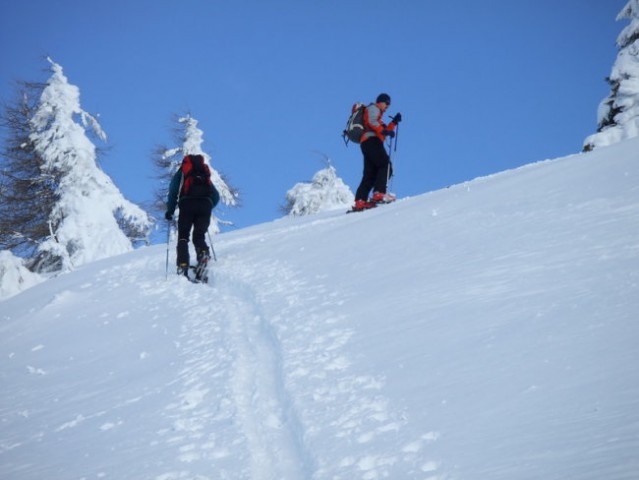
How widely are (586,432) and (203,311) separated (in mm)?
4776

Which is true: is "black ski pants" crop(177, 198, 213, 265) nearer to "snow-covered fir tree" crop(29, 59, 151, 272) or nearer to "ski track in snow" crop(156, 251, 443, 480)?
"ski track in snow" crop(156, 251, 443, 480)

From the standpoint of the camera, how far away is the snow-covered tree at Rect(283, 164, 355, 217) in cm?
2491

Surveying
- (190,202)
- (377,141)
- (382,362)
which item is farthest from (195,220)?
(382,362)

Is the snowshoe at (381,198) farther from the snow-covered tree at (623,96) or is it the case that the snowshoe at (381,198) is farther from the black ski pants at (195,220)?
the snow-covered tree at (623,96)

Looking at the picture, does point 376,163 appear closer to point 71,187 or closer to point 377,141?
point 377,141

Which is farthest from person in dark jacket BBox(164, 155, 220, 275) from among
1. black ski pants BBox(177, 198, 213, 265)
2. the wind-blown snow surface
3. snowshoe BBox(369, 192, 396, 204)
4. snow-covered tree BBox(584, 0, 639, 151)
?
snow-covered tree BBox(584, 0, 639, 151)

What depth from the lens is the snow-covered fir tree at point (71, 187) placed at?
15961 millimetres

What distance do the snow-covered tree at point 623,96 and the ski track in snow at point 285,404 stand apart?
1206 centimetres

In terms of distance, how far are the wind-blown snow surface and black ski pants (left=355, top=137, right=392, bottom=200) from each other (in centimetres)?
271

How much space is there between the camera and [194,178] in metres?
8.12

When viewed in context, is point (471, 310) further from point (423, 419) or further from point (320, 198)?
point (320, 198)

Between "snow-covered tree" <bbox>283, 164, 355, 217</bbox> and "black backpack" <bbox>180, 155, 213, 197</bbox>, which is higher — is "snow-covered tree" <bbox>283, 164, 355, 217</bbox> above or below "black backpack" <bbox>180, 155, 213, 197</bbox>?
above

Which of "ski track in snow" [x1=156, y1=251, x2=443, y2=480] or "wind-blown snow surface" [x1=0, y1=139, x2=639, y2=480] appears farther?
"ski track in snow" [x1=156, y1=251, x2=443, y2=480]

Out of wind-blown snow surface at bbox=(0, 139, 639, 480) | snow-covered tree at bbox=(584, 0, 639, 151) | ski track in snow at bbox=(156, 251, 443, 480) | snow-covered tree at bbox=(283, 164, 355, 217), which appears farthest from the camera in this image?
snow-covered tree at bbox=(283, 164, 355, 217)
